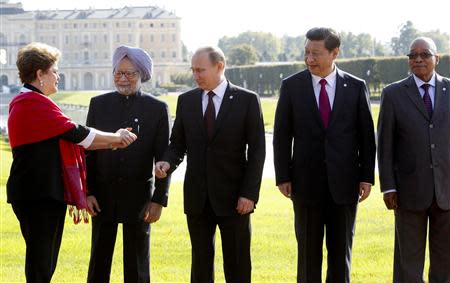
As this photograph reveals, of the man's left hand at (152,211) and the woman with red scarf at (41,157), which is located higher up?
the woman with red scarf at (41,157)

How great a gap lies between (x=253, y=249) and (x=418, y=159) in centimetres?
313

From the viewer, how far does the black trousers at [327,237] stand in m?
5.68

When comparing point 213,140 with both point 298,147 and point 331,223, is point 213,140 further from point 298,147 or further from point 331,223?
point 331,223

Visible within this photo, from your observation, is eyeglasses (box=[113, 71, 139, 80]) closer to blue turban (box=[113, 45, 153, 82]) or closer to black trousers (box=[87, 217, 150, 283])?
blue turban (box=[113, 45, 153, 82])

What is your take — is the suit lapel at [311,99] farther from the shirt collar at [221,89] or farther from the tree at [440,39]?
the tree at [440,39]

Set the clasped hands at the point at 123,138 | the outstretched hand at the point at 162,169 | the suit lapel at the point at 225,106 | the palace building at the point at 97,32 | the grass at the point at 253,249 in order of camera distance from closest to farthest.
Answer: the clasped hands at the point at 123,138
the outstretched hand at the point at 162,169
the suit lapel at the point at 225,106
the grass at the point at 253,249
the palace building at the point at 97,32

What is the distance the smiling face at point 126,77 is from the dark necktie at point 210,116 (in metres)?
0.45

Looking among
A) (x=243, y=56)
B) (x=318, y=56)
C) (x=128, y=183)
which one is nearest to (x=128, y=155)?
(x=128, y=183)

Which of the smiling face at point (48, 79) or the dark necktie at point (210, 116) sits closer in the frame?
the smiling face at point (48, 79)

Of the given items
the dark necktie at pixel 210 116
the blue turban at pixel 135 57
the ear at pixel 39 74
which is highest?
the blue turban at pixel 135 57

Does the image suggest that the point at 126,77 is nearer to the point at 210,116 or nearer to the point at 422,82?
the point at 210,116

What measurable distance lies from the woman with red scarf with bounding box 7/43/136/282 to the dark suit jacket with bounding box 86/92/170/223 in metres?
0.50

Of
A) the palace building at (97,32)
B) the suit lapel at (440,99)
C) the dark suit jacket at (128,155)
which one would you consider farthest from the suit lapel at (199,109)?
the palace building at (97,32)

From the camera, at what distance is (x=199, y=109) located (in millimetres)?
5699
